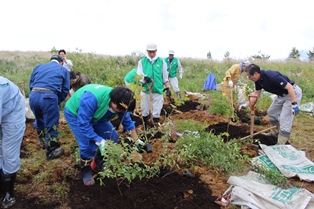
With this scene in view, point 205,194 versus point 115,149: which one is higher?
point 115,149

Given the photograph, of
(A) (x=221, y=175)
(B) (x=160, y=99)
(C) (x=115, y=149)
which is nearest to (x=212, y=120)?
(B) (x=160, y=99)

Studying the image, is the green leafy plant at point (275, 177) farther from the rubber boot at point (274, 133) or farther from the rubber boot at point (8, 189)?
the rubber boot at point (8, 189)

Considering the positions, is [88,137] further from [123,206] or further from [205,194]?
[205,194]

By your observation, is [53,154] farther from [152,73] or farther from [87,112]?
[152,73]

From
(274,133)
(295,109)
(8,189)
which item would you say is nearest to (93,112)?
(8,189)

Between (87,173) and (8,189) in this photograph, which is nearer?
(8,189)

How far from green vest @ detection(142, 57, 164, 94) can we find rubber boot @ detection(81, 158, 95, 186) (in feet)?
6.82

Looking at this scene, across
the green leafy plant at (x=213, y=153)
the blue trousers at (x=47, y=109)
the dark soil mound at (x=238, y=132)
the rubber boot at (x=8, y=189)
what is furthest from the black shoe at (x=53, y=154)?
the dark soil mound at (x=238, y=132)

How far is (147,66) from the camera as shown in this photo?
4965mm

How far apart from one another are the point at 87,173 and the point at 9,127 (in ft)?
3.39

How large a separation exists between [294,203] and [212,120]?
10.7 feet

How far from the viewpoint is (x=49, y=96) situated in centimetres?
383

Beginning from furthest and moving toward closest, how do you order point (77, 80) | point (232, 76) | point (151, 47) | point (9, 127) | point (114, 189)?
point (232, 76) < point (151, 47) < point (77, 80) < point (114, 189) < point (9, 127)

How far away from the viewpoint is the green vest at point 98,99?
291cm
